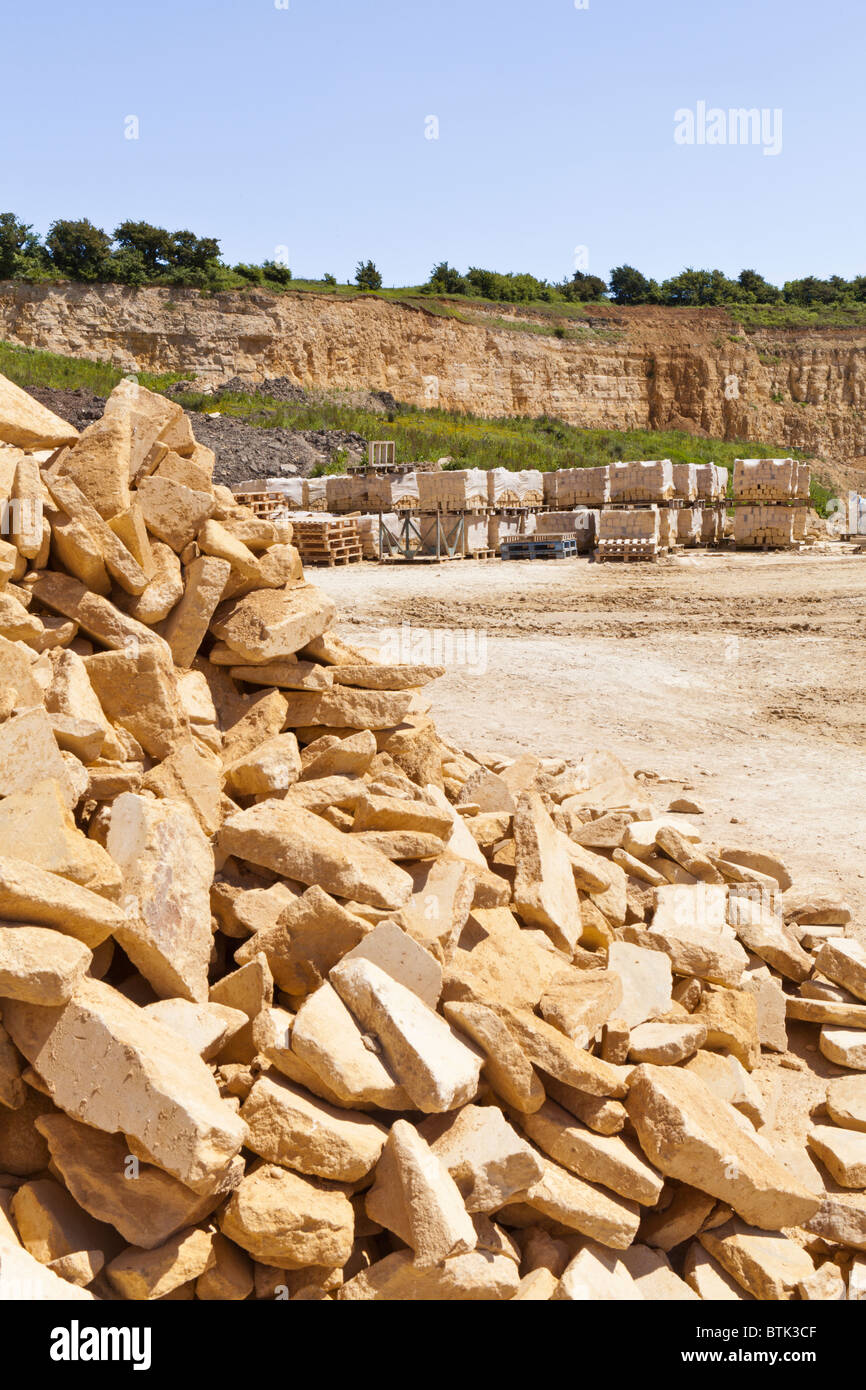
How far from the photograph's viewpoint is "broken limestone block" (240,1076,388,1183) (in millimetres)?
2826

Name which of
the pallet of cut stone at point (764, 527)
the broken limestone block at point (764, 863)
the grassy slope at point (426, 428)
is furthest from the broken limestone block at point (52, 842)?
the grassy slope at point (426, 428)

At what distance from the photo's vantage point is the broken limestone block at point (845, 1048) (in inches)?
169

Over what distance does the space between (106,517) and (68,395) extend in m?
27.2

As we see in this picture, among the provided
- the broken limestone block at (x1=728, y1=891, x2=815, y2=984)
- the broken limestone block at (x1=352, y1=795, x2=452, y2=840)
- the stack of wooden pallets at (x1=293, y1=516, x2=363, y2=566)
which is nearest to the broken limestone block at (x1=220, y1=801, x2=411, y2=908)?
the broken limestone block at (x1=352, y1=795, x2=452, y2=840)

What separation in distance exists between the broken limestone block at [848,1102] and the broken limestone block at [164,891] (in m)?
2.52

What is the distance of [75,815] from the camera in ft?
12.0

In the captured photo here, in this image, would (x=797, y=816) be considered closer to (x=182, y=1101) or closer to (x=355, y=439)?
(x=182, y=1101)

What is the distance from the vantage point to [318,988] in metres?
3.38

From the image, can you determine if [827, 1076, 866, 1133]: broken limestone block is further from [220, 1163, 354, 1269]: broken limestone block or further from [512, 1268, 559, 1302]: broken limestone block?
[220, 1163, 354, 1269]: broken limestone block

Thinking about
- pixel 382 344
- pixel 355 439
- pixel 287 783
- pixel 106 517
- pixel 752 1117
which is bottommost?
pixel 752 1117

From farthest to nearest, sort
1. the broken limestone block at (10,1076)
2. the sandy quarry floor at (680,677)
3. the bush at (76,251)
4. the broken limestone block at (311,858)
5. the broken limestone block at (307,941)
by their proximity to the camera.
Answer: the bush at (76,251) < the sandy quarry floor at (680,677) < the broken limestone block at (311,858) < the broken limestone block at (307,941) < the broken limestone block at (10,1076)

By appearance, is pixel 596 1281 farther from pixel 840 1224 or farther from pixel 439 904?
pixel 439 904

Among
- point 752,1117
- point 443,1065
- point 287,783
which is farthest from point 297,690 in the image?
point 752,1117

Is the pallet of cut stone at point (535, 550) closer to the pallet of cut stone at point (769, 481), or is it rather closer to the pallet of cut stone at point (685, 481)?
the pallet of cut stone at point (685, 481)
